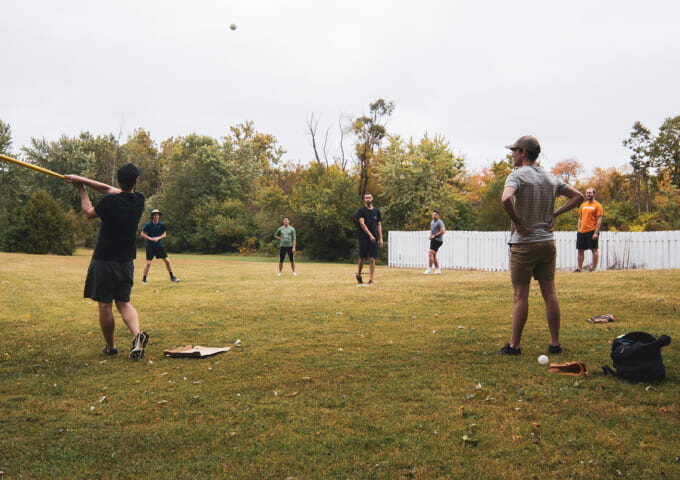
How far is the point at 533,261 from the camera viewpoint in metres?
5.36

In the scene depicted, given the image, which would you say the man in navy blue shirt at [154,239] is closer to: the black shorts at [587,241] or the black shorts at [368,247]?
the black shorts at [368,247]

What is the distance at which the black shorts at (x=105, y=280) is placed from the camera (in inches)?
225

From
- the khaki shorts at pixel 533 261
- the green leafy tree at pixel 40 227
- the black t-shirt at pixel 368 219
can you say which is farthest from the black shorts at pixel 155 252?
the green leafy tree at pixel 40 227

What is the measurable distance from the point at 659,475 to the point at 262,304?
7.63m

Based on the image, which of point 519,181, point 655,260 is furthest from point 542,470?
point 655,260

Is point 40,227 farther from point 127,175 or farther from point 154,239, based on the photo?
point 127,175

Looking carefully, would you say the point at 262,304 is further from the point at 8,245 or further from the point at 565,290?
the point at 8,245

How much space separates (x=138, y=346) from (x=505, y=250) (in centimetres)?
1743

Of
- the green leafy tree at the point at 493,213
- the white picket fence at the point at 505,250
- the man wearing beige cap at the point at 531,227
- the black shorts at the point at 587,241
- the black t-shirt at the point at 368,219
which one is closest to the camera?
the man wearing beige cap at the point at 531,227

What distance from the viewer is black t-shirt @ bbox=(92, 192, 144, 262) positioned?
5656 mm

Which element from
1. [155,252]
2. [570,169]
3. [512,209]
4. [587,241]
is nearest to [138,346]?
[512,209]

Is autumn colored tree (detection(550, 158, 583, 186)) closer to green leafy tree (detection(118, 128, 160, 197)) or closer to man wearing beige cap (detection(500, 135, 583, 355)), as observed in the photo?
green leafy tree (detection(118, 128, 160, 197))

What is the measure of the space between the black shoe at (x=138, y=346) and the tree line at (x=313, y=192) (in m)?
25.0

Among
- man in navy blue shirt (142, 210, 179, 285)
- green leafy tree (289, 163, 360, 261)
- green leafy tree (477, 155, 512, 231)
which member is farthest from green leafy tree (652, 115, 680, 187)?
man in navy blue shirt (142, 210, 179, 285)
